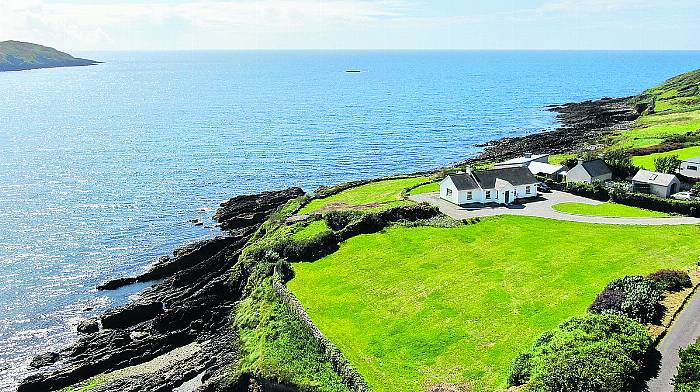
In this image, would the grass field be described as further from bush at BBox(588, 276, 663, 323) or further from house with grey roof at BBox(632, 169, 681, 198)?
bush at BBox(588, 276, 663, 323)

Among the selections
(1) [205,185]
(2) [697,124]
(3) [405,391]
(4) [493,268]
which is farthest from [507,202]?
(2) [697,124]

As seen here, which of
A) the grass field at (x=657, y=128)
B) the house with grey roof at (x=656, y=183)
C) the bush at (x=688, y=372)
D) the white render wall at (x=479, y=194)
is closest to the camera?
the bush at (x=688, y=372)

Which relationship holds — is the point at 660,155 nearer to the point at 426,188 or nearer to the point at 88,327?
the point at 426,188

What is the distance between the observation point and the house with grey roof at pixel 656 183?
68.0m

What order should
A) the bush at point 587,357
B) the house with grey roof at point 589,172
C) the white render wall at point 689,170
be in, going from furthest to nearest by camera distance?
the house with grey roof at point 589,172, the white render wall at point 689,170, the bush at point 587,357

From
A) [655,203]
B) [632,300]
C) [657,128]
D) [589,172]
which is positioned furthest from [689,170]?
[657,128]

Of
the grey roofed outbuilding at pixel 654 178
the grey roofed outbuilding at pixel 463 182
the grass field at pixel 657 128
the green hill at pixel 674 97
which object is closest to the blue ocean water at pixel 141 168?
the grass field at pixel 657 128

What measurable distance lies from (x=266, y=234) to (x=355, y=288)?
1965cm

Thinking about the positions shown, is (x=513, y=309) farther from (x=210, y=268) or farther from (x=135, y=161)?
(x=135, y=161)

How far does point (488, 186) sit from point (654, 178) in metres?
19.8

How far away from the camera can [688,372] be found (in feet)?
90.5

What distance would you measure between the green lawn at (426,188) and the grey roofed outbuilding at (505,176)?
690 centimetres

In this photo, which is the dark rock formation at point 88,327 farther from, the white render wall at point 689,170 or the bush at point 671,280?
the white render wall at point 689,170

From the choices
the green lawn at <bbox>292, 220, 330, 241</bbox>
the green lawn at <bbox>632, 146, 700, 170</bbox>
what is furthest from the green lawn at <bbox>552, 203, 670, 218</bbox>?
the green lawn at <bbox>292, 220, 330, 241</bbox>
